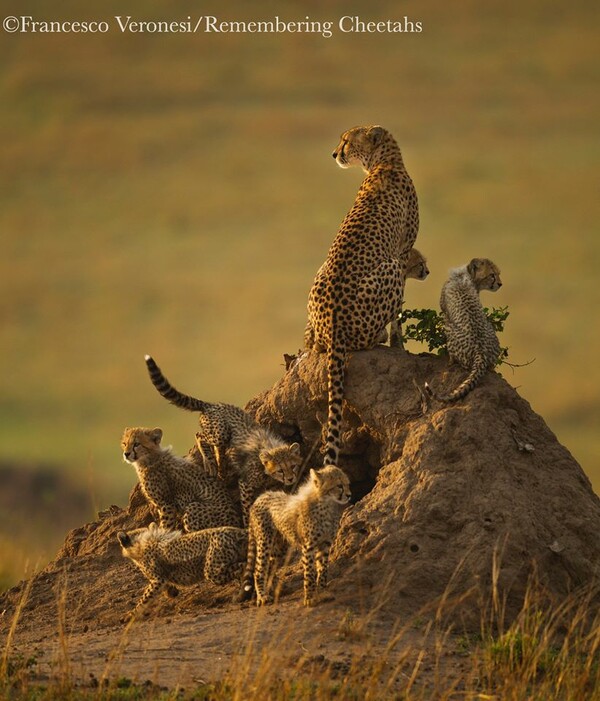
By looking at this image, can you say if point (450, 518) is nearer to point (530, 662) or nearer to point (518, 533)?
point (518, 533)

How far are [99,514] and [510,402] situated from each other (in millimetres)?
3881

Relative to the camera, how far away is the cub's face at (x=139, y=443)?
9.50 meters

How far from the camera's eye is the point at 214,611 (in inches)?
332

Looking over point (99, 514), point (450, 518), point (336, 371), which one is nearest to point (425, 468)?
point (450, 518)

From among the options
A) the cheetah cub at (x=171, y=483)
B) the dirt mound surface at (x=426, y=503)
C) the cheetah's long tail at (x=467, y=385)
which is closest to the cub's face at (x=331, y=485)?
the dirt mound surface at (x=426, y=503)

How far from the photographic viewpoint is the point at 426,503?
8.47 m

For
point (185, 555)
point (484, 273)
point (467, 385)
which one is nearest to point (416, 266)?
point (484, 273)

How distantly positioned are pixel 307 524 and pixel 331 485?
279 mm

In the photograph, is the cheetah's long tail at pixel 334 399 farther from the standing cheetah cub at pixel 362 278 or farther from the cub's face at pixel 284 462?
the cub's face at pixel 284 462

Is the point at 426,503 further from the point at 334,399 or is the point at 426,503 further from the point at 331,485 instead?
the point at 334,399

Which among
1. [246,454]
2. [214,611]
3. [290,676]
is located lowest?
[290,676]

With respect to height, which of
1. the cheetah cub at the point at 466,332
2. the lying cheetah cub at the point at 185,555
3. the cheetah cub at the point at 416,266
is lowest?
the lying cheetah cub at the point at 185,555

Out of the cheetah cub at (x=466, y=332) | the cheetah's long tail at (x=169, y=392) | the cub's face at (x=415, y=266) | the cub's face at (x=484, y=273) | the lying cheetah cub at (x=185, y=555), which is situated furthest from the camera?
the cub's face at (x=415, y=266)

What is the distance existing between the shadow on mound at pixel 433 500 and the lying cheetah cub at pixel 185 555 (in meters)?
0.14
